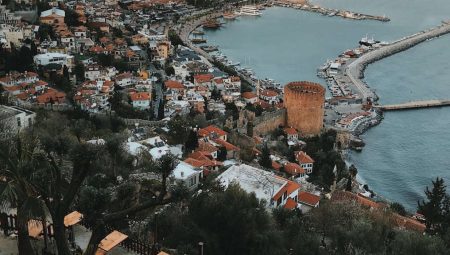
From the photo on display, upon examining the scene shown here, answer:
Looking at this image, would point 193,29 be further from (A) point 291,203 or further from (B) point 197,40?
(A) point 291,203

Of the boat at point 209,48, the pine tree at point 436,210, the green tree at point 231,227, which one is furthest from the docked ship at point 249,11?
the green tree at point 231,227

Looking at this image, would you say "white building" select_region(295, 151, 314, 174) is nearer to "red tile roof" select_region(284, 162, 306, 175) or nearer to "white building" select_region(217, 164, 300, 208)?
"red tile roof" select_region(284, 162, 306, 175)

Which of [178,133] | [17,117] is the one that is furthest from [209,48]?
[17,117]

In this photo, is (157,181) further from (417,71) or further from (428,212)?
(417,71)

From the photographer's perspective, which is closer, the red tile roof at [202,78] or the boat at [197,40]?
the red tile roof at [202,78]

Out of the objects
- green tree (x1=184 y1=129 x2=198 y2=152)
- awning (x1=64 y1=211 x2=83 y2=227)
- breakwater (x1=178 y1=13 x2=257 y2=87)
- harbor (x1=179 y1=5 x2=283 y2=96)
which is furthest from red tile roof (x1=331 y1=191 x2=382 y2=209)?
breakwater (x1=178 y1=13 x2=257 y2=87)

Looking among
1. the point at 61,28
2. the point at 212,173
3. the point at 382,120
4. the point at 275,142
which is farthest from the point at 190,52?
the point at 212,173

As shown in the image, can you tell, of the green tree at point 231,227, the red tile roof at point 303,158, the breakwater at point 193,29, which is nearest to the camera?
the green tree at point 231,227

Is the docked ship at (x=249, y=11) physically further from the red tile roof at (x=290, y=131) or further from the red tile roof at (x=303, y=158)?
the red tile roof at (x=303, y=158)
